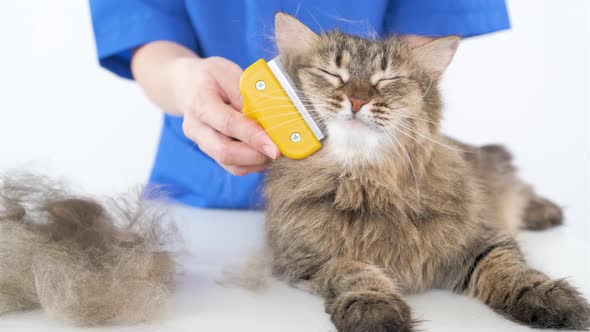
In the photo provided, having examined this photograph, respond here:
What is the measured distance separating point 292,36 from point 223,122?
27 centimetres

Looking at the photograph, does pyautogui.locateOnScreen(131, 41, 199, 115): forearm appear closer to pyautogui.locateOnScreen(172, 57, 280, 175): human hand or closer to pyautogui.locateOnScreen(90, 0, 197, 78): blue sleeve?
pyautogui.locateOnScreen(90, 0, 197, 78): blue sleeve

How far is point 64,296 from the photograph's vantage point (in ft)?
3.99

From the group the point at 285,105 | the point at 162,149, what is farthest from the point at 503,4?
the point at 162,149

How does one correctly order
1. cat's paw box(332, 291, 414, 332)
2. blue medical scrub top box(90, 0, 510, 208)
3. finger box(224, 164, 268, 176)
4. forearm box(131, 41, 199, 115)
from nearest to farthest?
cat's paw box(332, 291, 414, 332)
finger box(224, 164, 268, 176)
forearm box(131, 41, 199, 115)
blue medical scrub top box(90, 0, 510, 208)

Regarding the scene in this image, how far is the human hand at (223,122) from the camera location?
142 cm

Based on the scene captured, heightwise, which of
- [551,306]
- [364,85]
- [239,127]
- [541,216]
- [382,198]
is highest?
[364,85]

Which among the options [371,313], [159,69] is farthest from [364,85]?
[159,69]

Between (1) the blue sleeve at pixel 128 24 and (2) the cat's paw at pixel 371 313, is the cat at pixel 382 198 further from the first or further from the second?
(1) the blue sleeve at pixel 128 24

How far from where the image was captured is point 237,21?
85.4 inches

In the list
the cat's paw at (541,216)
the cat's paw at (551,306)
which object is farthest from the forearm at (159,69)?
the cat's paw at (541,216)

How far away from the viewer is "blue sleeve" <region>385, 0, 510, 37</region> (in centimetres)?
206

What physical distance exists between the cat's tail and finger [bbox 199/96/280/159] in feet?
1.04

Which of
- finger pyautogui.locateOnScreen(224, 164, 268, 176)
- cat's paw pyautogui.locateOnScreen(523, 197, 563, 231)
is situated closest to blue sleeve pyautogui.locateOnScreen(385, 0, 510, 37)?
cat's paw pyautogui.locateOnScreen(523, 197, 563, 231)

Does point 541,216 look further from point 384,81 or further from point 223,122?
point 223,122
